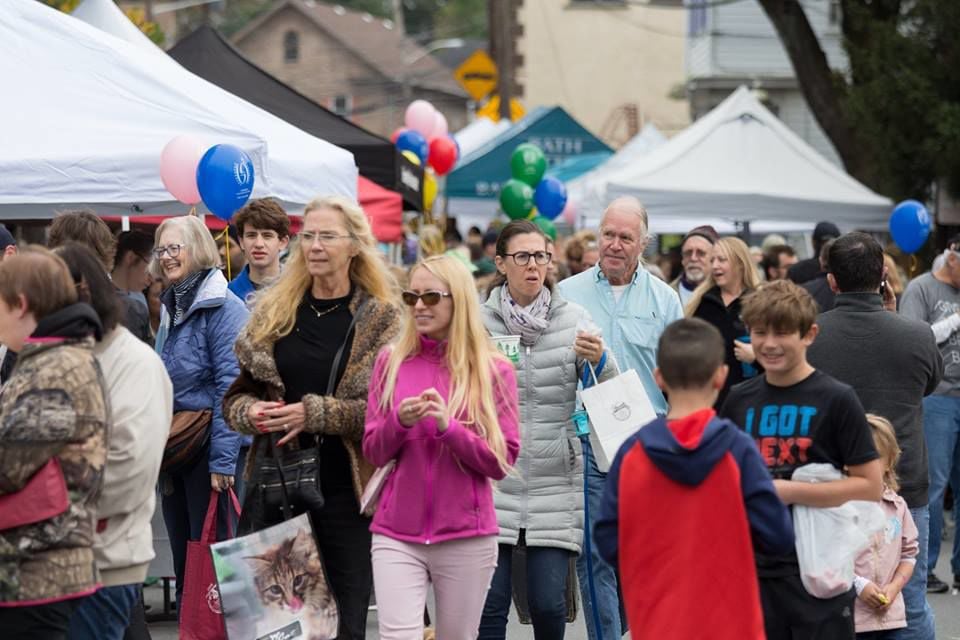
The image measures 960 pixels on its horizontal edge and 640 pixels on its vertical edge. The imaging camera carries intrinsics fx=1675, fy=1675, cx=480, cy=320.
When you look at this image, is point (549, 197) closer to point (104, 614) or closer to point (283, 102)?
point (283, 102)

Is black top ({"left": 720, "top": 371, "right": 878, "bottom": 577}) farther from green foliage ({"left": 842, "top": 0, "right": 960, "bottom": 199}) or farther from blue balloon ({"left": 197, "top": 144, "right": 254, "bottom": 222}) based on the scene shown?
green foliage ({"left": 842, "top": 0, "right": 960, "bottom": 199})

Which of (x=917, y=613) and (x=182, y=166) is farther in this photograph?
(x=182, y=166)

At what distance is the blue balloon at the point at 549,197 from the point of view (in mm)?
18247

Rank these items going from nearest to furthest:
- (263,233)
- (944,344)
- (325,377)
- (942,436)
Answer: (325,377), (263,233), (942,436), (944,344)

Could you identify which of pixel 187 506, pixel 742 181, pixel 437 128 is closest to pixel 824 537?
pixel 187 506

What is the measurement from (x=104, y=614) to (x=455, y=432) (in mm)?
1216

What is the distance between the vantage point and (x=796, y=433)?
5188mm

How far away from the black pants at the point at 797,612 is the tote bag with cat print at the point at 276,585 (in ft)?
4.85

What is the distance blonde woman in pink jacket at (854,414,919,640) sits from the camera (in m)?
5.95

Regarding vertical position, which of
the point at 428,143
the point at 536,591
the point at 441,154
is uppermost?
the point at 428,143

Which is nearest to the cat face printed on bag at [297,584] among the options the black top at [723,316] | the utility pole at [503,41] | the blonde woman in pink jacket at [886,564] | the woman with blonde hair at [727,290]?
the blonde woman in pink jacket at [886,564]

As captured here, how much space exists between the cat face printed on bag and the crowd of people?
0.49ft

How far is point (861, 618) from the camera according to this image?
6023 mm

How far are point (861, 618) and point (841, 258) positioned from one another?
4.46 ft
